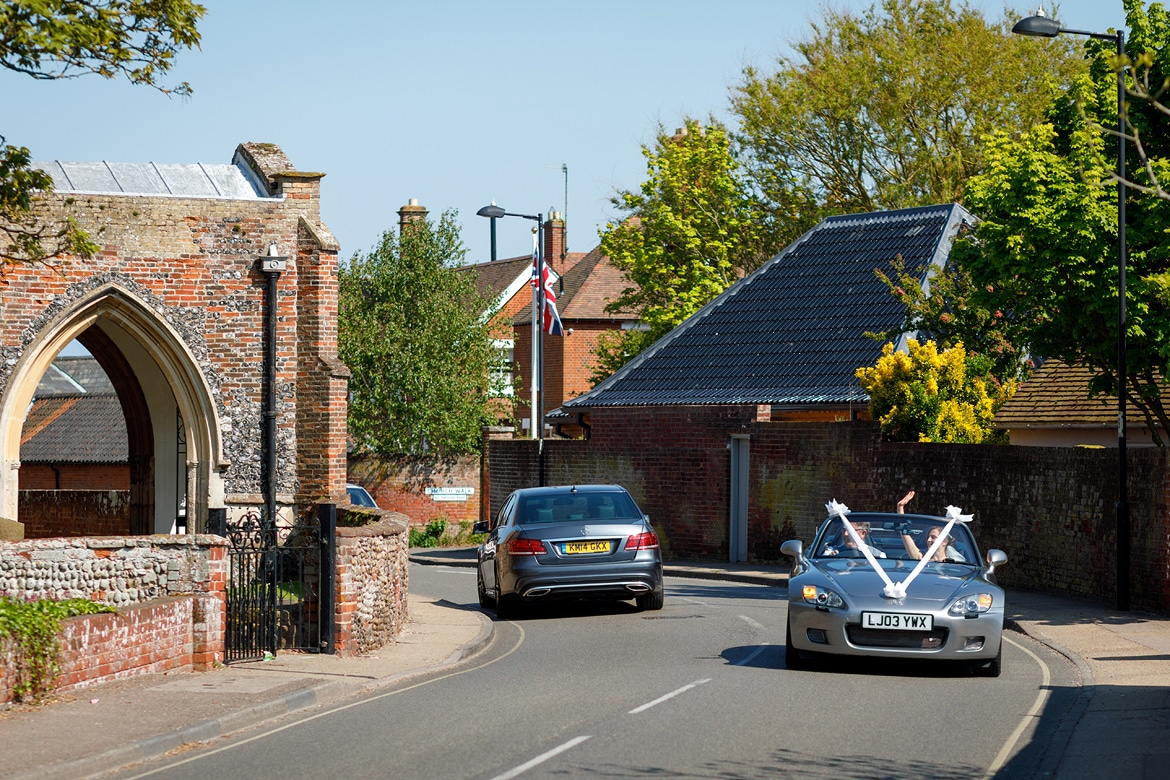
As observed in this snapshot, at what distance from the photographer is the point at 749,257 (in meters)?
48.1

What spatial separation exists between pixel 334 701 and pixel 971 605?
5349mm

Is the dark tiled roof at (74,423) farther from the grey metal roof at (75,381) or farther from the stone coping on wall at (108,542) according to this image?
the stone coping on wall at (108,542)

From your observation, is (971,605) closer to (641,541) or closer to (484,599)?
(641,541)

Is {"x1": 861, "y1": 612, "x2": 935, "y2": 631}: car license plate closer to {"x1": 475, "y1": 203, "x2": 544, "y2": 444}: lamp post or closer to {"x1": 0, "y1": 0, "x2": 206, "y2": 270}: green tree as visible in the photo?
{"x1": 0, "y1": 0, "x2": 206, "y2": 270}: green tree

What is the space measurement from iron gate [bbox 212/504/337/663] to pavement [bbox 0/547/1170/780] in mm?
305

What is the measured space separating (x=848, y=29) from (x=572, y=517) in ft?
108

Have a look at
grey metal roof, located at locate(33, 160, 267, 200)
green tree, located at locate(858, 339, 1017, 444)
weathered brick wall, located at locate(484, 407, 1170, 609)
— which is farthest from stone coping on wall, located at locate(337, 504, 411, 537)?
green tree, located at locate(858, 339, 1017, 444)

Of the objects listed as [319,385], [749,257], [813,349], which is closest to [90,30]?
[319,385]

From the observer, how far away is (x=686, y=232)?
45.7 metres

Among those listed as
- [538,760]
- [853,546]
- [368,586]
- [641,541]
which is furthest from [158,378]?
[538,760]

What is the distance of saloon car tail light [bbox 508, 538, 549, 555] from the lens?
1755 cm

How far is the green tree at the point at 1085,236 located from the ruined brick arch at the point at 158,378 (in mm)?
11862

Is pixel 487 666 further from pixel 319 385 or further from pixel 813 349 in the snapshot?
pixel 813 349

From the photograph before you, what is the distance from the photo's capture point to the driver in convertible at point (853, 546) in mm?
13732
